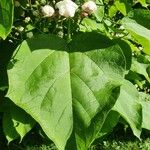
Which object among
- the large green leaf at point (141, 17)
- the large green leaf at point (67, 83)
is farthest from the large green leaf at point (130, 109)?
the large green leaf at point (141, 17)

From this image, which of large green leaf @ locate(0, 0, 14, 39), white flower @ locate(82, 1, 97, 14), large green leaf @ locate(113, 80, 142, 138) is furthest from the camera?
large green leaf @ locate(113, 80, 142, 138)

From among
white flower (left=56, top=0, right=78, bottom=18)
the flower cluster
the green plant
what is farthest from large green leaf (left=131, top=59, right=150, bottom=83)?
white flower (left=56, top=0, right=78, bottom=18)

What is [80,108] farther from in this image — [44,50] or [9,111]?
[9,111]

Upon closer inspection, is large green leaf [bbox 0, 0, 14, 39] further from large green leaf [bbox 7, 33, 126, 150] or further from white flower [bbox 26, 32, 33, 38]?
white flower [bbox 26, 32, 33, 38]

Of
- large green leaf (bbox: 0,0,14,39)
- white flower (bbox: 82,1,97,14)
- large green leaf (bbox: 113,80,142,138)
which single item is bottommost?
large green leaf (bbox: 113,80,142,138)

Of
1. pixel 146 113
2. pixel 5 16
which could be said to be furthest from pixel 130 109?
pixel 5 16

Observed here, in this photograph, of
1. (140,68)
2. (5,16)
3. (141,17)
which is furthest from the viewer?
(140,68)

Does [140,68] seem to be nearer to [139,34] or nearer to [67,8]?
[139,34]
